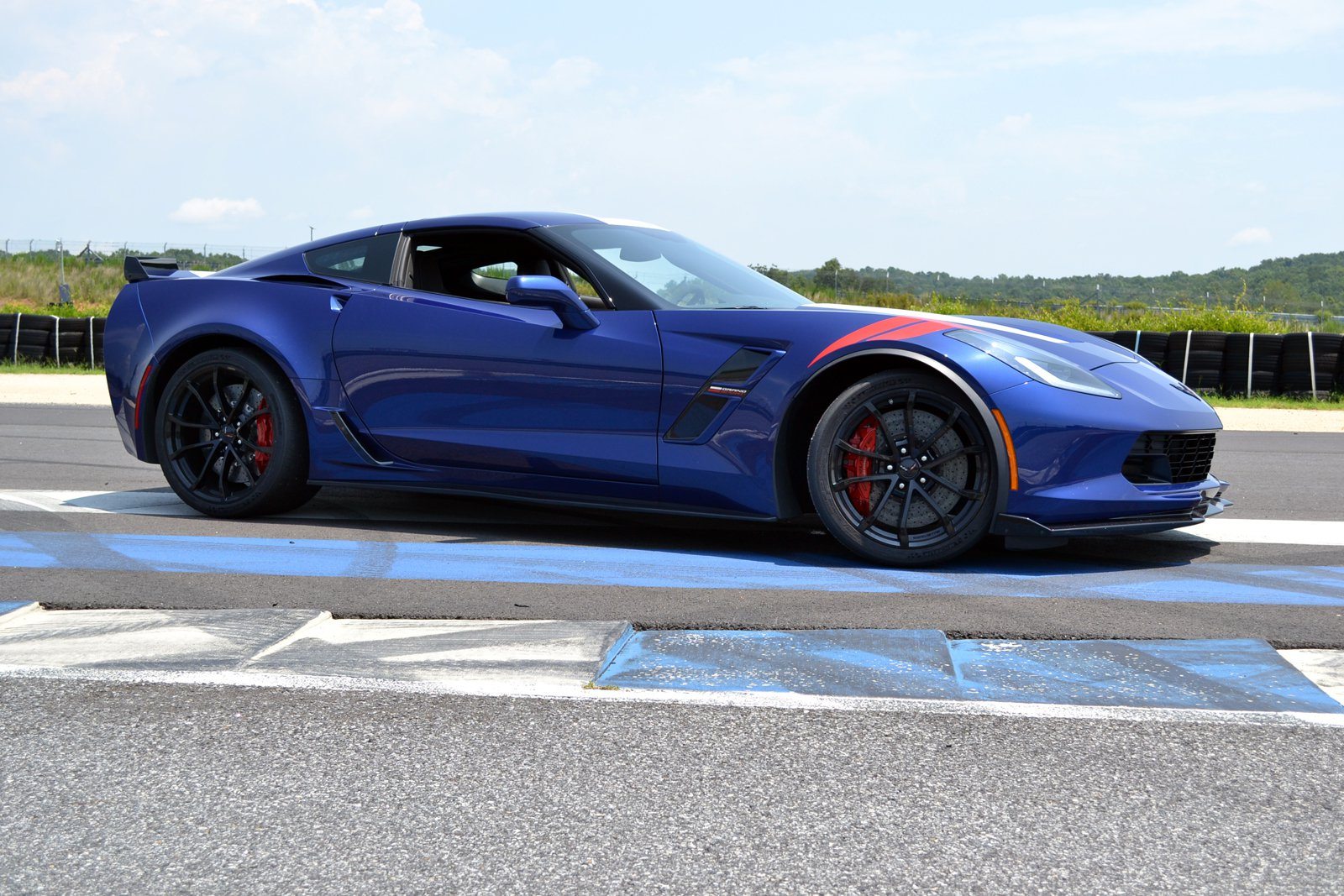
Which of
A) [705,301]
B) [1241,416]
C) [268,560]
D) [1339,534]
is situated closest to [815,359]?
[705,301]

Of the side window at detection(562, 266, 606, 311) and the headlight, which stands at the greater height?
the side window at detection(562, 266, 606, 311)

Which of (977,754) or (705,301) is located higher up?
(705,301)

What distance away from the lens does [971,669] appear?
139 inches

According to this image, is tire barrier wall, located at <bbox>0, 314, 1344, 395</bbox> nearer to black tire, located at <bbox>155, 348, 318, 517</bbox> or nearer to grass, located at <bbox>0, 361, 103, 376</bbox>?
black tire, located at <bbox>155, 348, 318, 517</bbox>

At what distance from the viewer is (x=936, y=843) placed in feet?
7.88

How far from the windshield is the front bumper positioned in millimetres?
1341

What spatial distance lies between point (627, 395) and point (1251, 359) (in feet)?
45.8

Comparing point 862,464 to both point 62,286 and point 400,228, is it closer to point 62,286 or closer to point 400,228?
point 400,228

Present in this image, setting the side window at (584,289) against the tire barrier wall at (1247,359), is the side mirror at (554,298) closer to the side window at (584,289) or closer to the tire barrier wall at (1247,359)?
the side window at (584,289)

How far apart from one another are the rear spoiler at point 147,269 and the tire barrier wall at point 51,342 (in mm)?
15296

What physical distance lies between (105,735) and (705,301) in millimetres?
2929

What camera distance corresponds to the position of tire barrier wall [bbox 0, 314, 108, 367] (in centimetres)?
2053

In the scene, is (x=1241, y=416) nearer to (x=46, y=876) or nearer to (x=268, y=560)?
(x=268, y=560)

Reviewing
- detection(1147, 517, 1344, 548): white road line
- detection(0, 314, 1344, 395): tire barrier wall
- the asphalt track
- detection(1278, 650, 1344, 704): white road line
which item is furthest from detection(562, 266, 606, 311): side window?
detection(0, 314, 1344, 395): tire barrier wall
